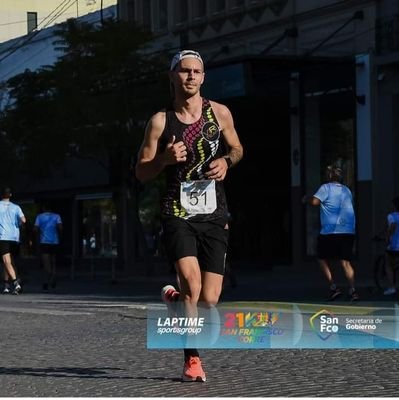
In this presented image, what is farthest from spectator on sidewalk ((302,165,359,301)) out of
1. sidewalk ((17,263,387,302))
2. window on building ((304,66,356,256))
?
window on building ((304,66,356,256))

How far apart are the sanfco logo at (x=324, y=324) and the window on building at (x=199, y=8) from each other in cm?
2701

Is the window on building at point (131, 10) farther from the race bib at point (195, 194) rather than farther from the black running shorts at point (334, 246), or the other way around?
the race bib at point (195, 194)

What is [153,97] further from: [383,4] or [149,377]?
[149,377]

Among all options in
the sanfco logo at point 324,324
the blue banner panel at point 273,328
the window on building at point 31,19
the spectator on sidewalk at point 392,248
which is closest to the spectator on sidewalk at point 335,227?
the spectator on sidewalk at point 392,248

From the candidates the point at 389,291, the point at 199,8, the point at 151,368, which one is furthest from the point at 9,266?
the point at 199,8

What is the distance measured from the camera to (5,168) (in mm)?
36750

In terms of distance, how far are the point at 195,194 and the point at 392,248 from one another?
11.5 meters

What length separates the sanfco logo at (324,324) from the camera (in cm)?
945

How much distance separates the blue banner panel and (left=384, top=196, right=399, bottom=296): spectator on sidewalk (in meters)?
8.15

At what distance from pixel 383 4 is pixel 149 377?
2129cm

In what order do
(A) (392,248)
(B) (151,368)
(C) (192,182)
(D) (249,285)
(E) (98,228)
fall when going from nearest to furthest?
(C) (192,182)
(B) (151,368)
(A) (392,248)
(D) (249,285)
(E) (98,228)

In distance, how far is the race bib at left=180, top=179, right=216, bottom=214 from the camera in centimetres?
821

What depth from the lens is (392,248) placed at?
19281 mm

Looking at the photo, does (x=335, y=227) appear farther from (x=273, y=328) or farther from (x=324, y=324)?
(x=273, y=328)
